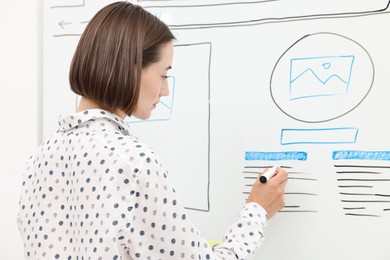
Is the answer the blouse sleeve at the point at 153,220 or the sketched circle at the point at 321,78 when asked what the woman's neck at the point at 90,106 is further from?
the sketched circle at the point at 321,78

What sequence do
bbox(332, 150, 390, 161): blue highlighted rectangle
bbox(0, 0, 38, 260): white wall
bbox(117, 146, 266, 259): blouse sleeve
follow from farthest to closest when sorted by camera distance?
bbox(0, 0, 38, 260): white wall < bbox(332, 150, 390, 161): blue highlighted rectangle < bbox(117, 146, 266, 259): blouse sleeve

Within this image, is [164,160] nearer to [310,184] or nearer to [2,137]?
[310,184]

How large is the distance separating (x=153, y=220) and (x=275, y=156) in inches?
15.8

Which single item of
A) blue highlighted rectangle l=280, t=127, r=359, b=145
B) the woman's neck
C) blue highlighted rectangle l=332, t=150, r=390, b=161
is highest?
the woman's neck

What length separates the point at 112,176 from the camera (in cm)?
71

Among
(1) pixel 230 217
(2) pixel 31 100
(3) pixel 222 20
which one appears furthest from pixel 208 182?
(2) pixel 31 100

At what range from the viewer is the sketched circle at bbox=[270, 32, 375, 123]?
3.19 ft

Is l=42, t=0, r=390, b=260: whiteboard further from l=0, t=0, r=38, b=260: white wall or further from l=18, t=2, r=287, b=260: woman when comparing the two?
l=0, t=0, r=38, b=260: white wall

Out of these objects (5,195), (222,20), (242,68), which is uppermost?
(222,20)

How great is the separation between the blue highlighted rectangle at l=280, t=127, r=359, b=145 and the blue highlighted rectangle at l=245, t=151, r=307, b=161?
0.02 m

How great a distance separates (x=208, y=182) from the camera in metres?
1.11

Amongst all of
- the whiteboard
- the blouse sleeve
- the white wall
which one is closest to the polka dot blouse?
the blouse sleeve

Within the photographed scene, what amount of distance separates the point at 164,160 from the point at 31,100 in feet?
1.54

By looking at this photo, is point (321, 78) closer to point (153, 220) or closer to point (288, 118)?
point (288, 118)
